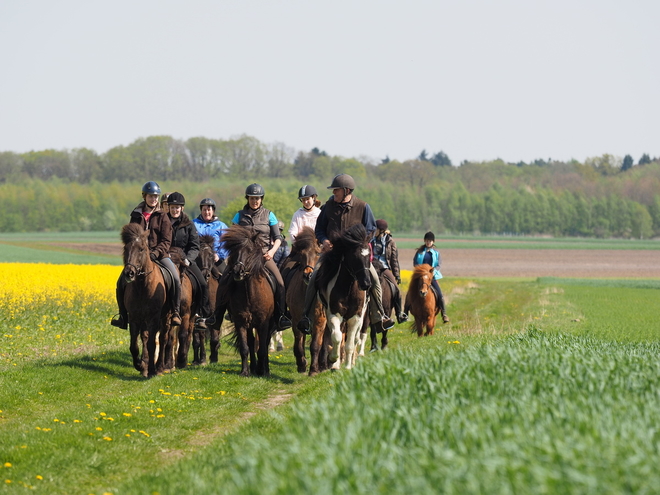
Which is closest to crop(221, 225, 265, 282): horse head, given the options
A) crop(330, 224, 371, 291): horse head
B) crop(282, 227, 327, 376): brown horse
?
crop(282, 227, 327, 376): brown horse

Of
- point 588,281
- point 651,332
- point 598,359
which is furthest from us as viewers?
point 588,281

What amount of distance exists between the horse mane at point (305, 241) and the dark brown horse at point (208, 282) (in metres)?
2.14

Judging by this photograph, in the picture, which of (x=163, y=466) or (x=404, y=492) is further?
(x=163, y=466)

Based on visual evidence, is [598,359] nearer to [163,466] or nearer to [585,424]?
[585,424]

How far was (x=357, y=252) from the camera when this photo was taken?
11125 millimetres

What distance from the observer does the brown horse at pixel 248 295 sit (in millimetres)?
12484

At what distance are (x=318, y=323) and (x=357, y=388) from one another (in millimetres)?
5008

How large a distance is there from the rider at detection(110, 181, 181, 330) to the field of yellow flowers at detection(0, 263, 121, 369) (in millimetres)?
2776

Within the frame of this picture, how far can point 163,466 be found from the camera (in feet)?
23.4

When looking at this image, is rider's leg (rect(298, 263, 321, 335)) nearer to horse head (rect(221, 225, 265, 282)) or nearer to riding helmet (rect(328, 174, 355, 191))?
horse head (rect(221, 225, 265, 282))

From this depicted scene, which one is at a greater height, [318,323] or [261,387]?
[318,323]

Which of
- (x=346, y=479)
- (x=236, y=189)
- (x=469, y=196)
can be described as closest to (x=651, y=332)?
(x=346, y=479)

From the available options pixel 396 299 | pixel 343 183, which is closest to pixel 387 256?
pixel 396 299

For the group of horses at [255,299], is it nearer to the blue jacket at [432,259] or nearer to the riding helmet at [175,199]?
the riding helmet at [175,199]
